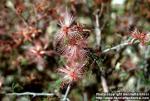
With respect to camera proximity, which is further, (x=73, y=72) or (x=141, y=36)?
(x=73, y=72)

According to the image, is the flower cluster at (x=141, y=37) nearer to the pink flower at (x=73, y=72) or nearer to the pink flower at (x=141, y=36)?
the pink flower at (x=141, y=36)

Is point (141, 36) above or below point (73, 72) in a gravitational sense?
above

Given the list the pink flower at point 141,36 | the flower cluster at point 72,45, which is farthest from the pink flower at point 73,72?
the pink flower at point 141,36

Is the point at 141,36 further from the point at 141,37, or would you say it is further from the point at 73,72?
the point at 73,72

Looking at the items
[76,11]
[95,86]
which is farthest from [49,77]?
[76,11]

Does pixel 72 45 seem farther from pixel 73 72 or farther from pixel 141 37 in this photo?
pixel 141 37

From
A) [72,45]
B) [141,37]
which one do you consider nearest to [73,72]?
[72,45]

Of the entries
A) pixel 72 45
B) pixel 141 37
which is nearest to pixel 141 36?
pixel 141 37

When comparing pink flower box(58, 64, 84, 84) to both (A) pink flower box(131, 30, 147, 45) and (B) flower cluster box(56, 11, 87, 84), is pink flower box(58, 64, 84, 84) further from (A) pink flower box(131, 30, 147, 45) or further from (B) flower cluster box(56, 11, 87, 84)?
(A) pink flower box(131, 30, 147, 45)
